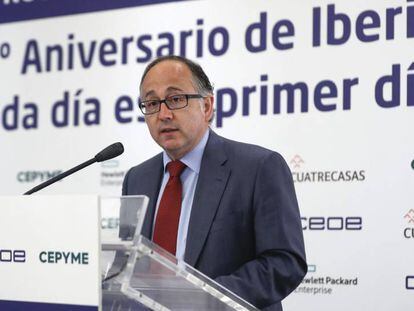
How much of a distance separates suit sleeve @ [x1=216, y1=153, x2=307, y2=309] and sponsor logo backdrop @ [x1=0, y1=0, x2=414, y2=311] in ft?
5.00

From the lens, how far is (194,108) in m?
2.55

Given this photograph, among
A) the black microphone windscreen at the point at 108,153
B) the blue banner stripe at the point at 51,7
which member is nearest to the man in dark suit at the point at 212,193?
the black microphone windscreen at the point at 108,153

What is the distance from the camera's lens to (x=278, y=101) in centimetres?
423

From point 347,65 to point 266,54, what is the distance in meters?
0.51

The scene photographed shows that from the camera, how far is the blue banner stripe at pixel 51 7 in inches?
193

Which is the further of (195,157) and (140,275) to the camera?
(195,157)

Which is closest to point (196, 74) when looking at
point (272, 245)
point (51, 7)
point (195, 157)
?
point (195, 157)

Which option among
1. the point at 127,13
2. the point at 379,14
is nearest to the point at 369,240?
the point at 379,14

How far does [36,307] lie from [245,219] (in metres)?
0.90

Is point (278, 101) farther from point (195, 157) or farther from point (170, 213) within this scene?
point (170, 213)

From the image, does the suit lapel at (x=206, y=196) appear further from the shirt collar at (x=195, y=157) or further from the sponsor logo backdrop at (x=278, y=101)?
the sponsor logo backdrop at (x=278, y=101)

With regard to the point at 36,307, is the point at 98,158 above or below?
above

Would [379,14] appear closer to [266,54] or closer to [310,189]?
[266,54]

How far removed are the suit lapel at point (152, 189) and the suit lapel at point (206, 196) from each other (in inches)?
7.2
